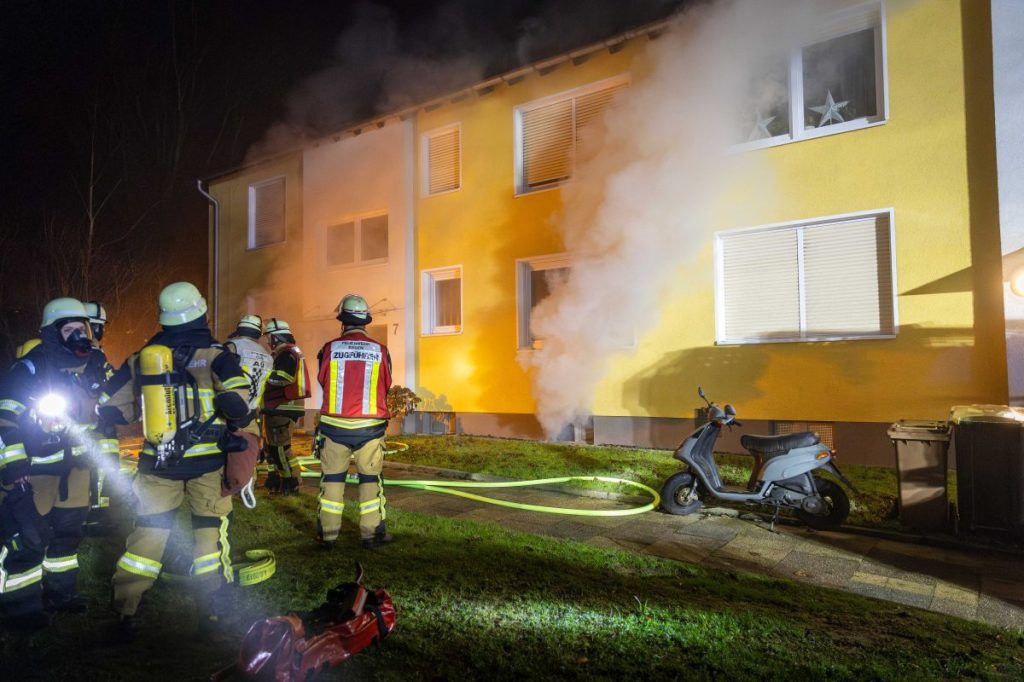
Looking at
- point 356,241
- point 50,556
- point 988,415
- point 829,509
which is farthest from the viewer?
point 356,241

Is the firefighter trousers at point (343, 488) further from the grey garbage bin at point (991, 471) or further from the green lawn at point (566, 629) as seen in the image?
the grey garbage bin at point (991, 471)

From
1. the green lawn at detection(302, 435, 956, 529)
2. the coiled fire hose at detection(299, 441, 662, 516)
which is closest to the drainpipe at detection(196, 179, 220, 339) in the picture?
the green lawn at detection(302, 435, 956, 529)

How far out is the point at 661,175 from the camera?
9.57 meters

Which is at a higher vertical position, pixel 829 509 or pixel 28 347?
pixel 28 347

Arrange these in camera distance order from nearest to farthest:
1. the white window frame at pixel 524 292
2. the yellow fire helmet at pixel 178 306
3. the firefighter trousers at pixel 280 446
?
the yellow fire helmet at pixel 178 306 → the firefighter trousers at pixel 280 446 → the white window frame at pixel 524 292

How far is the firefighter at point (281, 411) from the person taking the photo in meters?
6.98

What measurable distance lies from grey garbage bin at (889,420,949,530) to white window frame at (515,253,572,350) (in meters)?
6.45

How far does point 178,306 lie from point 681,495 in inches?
188

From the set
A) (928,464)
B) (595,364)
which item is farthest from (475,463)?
(928,464)

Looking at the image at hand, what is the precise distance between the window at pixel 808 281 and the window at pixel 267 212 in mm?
11488

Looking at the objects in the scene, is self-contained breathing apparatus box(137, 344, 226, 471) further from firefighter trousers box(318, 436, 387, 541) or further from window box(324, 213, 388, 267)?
window box(324, 213, 388, 267)

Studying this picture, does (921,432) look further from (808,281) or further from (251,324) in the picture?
(251,324)

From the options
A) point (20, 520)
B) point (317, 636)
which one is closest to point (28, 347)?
point (20, 520)

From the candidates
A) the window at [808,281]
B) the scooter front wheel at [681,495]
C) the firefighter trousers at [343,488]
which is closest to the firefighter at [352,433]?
the firefighter trousers at [343,488]
